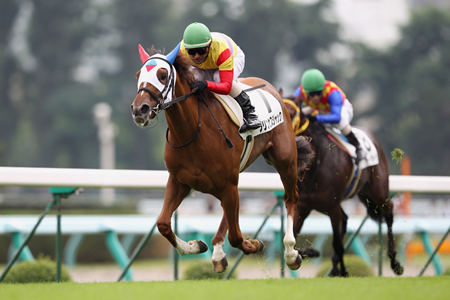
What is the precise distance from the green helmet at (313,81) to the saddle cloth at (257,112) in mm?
1030

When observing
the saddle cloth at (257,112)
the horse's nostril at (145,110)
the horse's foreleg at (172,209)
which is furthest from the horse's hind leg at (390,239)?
the horse's nostril at (145,110)

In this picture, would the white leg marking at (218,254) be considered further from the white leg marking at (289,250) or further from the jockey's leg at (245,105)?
the jockey's leg at (245,105)

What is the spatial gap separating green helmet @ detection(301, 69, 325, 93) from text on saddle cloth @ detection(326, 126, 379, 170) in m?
0.37

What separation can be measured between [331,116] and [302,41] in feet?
96.4

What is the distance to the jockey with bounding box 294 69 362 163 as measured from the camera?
225 inches

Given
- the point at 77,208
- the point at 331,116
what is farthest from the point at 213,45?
the point at 77,208

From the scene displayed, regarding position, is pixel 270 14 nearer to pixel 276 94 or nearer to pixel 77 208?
pixel 77 208

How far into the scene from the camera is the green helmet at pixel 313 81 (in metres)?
5.68

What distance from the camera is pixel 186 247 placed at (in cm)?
415

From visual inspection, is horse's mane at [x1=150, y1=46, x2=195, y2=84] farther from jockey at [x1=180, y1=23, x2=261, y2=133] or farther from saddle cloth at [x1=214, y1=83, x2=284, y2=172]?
saddle cloth at [x1=214, y1=83, x2=284, y2=172]

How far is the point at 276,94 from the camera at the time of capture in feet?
16.1

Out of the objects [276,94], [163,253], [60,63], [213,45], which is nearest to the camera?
[213,45]

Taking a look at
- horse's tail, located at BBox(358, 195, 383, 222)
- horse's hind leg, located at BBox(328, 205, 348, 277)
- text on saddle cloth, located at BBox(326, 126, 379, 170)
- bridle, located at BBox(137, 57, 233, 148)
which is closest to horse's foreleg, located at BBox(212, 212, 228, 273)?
bridle, located at BBox(137, 57, 233, 148)

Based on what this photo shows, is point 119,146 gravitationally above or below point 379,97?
below
